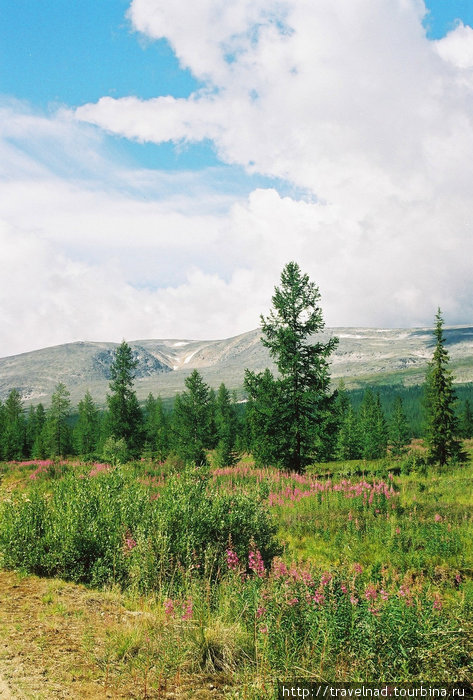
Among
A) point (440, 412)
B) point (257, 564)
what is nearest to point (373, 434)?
point (440, 412)

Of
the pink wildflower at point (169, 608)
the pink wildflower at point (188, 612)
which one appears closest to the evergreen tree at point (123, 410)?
the pink wildflower at point (169, 608)

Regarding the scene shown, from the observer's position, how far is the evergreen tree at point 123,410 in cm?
4138

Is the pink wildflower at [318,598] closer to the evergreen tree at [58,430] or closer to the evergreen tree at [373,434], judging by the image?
the evergreen tree at [373,434]

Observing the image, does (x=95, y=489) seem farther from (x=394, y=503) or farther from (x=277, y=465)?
(x=277, y=465)

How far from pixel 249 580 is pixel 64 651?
2517 millimetres

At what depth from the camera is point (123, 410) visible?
4188 centimetres

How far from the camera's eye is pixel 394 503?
12.7 m

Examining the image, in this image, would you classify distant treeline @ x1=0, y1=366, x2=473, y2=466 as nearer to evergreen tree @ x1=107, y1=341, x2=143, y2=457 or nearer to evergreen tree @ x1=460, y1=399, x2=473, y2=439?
evergreen tree @ x1=460, y1=399, x2=473, y2=439

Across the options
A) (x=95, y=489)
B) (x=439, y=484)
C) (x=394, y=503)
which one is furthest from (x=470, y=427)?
(x=95, y=489)

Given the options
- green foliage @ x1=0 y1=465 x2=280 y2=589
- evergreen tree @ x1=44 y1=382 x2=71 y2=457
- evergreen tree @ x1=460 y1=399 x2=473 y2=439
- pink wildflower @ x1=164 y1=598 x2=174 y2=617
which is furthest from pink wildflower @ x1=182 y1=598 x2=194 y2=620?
evergreen tree @ x1=460 y1=399 x2=473 y2=439

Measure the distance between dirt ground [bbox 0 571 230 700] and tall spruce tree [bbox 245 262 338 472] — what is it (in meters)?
14.6

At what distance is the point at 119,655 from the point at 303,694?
7.00 feet

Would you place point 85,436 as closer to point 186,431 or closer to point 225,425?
point 225,425

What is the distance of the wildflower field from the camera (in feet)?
13.0
